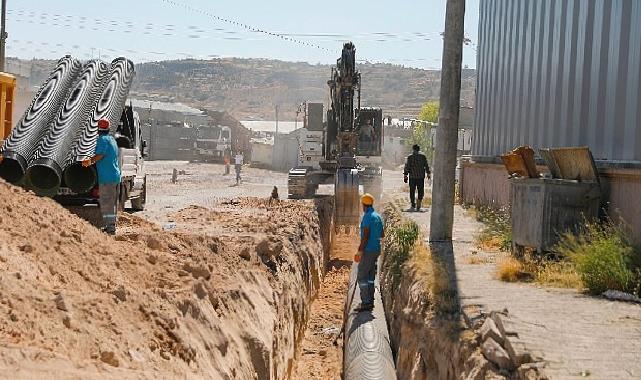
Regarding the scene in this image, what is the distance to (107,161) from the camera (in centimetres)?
1156

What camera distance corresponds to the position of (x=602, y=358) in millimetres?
6281

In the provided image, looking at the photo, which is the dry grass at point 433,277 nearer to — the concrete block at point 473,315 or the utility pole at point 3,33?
the concrete block at point 473,315

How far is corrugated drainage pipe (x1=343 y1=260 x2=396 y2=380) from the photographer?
32.1 feet

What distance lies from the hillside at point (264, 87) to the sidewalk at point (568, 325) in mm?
139834

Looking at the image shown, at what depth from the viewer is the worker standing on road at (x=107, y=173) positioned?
11.4 metres

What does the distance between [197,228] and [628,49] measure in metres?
8.18

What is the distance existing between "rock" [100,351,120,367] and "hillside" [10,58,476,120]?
473 ft

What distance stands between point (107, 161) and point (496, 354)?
6923 mm

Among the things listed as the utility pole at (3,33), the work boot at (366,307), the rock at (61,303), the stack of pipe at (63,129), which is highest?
the utility pole at (3,33)

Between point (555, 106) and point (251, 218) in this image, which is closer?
point (555, 106)

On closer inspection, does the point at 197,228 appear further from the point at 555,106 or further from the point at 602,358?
the point at 602,358

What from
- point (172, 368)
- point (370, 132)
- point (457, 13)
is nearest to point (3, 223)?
point (172, 368)

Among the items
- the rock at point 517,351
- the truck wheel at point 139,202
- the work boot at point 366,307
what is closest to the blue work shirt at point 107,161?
the work boot at point 366,307

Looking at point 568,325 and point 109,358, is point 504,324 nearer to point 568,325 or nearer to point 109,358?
point 568,325
